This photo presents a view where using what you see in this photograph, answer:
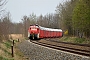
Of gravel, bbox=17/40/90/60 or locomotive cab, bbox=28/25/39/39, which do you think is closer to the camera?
gravel, bbox=17/40/90/60

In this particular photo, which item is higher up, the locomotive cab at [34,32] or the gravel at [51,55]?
the locomotive cab at [34,32]

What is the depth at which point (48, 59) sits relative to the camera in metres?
15.3

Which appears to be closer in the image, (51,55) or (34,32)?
(51,55)

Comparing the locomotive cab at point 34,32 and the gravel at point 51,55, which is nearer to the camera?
the gravel at point 51,55

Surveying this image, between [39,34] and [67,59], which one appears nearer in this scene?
[67,59]

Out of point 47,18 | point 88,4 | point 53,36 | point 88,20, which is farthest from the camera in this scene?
point 47,18

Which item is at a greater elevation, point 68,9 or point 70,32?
point 68,9

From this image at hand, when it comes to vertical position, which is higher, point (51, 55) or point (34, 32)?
point (34, 32)

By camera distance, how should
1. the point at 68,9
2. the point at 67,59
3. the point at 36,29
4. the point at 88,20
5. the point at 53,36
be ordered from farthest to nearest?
1. the point at 53,36
2. the point at 68,9
3. the point at 36,29
4. the point at 88,20
5. the point at 67,59

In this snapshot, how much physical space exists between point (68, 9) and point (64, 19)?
433 centimetres

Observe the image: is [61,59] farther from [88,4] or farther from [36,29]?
[36,29]

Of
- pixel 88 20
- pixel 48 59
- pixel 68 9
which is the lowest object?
pixel 48 59

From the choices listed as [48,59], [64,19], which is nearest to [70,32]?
[64,19]

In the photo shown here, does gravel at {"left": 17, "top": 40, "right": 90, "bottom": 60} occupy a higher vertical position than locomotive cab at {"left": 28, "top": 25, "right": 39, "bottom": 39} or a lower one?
lower
